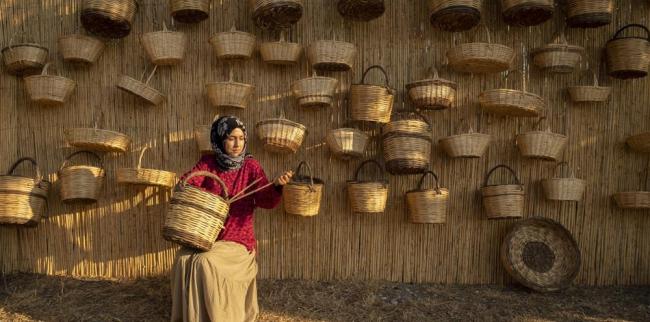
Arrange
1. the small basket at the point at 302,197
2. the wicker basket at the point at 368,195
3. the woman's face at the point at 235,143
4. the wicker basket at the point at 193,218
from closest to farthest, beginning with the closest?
the wicker basket at the point at 193,218, the woman's face at the point at 235,143, the small basket at the point at 302,197, the wicker basket at the point at 368,195

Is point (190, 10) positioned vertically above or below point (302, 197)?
above

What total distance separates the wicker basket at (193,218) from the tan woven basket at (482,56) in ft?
6.87

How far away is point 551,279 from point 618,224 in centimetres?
81

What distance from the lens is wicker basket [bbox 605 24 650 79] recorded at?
3.50 metres

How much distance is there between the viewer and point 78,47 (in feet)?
11.4

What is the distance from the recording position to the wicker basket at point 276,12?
10.8 ft

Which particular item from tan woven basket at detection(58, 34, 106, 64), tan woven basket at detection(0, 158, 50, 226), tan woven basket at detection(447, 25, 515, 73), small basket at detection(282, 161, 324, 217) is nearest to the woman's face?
small basket at detection(282, 161, 324, 217)

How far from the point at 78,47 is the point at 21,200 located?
125 cm

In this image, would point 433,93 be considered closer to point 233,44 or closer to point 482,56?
point 482,56

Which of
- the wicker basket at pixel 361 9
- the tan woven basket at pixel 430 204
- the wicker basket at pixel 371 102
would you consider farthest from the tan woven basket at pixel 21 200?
the tan woven basket at pixel 430 204

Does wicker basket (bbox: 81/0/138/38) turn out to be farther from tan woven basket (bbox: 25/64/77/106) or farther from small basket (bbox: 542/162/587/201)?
small basket (bbox: 542/162/587/201)

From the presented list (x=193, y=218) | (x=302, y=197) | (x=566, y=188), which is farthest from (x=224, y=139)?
(x=566, y=188)

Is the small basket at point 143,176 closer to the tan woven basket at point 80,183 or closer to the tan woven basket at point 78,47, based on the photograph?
the tan woven basket at point 80,183

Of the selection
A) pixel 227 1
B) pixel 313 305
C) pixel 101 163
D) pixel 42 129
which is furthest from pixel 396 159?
pixel 42 129
